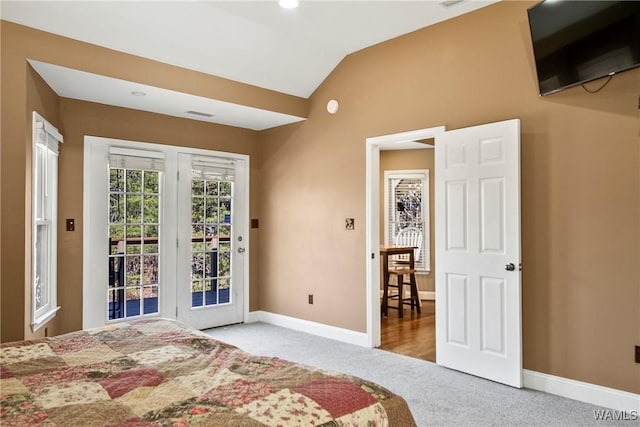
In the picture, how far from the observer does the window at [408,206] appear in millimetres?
7219

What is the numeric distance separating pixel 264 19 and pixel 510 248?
2820 millimetres

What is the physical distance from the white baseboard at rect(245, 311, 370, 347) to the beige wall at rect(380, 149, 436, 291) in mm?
2707

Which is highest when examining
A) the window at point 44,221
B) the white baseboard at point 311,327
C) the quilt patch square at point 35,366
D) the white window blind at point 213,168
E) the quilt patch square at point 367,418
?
the white window blind at point 213,168

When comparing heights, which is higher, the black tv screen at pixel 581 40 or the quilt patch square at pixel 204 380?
the black tv screen at pixel 581 40

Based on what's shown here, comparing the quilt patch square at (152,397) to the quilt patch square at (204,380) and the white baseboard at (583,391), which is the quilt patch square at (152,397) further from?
the white baseboard at (583,391)

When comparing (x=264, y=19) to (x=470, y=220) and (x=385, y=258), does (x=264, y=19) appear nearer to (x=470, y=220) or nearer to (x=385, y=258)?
(x=470, y=220)

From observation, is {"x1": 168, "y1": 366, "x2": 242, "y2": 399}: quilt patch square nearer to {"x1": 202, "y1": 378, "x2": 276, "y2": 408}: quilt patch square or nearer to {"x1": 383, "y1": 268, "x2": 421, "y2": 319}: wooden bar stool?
{"x1": 202, "y1": 378, "x2": 276, "y2": 408}: quilt patch square

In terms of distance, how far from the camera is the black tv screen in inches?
102

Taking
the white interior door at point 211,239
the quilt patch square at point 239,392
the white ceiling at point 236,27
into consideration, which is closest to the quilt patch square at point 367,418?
the quilt patch square at point 239,392

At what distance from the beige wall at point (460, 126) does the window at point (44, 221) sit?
0.59ft

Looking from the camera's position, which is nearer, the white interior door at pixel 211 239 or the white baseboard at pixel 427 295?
the white interior door at pixel 211 239

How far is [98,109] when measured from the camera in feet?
14.4

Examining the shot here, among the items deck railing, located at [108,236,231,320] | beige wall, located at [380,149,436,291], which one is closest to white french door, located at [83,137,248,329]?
deck railing, located at [108,236,231,320]

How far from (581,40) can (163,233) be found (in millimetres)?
4207
